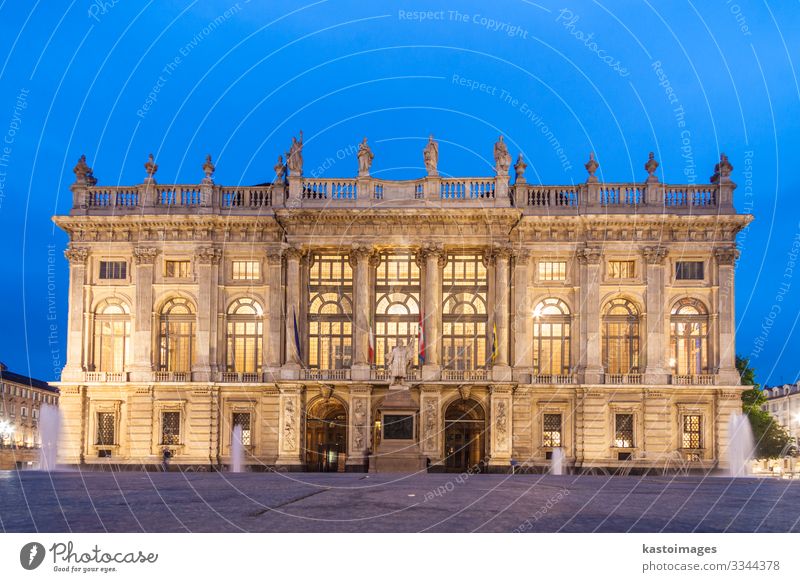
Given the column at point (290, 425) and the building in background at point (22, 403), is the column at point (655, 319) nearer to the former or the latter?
the column at point (290, 425)

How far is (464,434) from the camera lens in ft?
164

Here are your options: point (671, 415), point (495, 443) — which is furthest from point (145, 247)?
point (671, 415)

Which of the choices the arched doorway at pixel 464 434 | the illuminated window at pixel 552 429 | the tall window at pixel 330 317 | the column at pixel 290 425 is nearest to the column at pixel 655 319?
the illuminated window at pixel 552 429

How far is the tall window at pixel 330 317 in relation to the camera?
5106cm

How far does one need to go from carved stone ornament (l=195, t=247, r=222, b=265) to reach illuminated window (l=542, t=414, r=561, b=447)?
19.9m

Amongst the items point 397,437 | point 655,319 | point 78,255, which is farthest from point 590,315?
point 78,255

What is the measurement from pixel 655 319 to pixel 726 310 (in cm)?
395

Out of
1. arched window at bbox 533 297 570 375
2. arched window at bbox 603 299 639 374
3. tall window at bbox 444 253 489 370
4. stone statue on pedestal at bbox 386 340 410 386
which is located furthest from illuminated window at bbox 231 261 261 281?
arched window at bbox 603 299 639 374

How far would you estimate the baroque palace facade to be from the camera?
49.8m

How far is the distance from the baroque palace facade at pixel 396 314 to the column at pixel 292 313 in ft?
0.41

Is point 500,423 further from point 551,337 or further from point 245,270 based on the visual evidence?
point 245,270

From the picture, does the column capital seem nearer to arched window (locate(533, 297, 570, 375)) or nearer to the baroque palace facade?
the baroque palace facade

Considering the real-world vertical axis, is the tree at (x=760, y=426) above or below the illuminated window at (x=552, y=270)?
below
